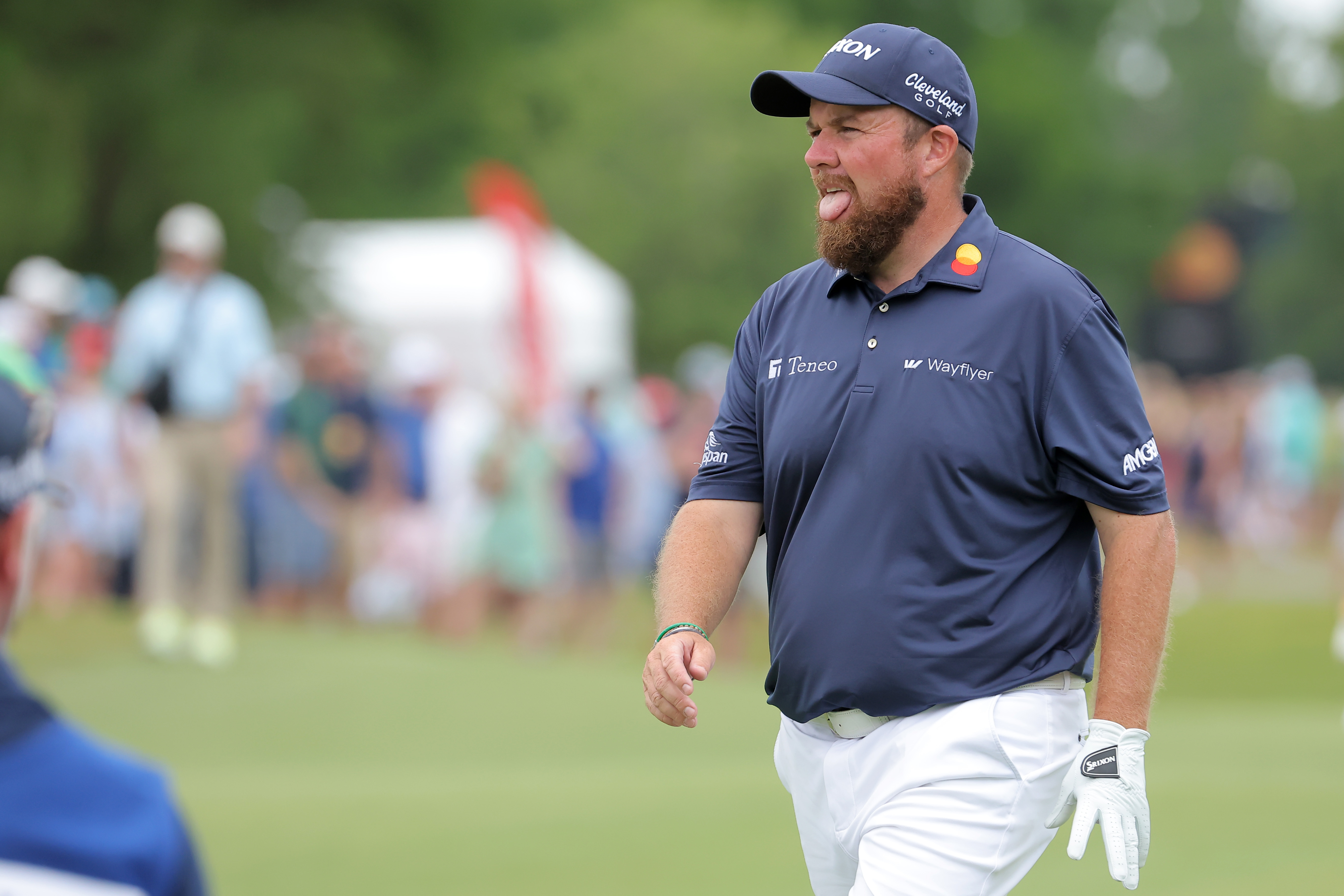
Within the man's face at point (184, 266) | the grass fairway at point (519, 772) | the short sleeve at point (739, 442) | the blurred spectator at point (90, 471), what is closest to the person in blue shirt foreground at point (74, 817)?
the short sleeve at point (739, 442)

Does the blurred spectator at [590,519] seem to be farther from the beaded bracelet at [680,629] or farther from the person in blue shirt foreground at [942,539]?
the person in blue shirt foreground at [942,539]

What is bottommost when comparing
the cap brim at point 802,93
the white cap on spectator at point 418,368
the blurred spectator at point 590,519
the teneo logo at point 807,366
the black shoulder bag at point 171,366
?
the blurred spectator at point 590,519

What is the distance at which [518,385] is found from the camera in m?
15.4

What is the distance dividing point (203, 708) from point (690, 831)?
356 centimetres

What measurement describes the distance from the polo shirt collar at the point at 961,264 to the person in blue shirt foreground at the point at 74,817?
2.24m

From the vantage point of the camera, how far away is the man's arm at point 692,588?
3.68 metres

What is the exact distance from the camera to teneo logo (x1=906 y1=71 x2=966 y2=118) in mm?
3812

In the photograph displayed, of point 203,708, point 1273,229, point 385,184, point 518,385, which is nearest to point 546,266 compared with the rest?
point 518,385

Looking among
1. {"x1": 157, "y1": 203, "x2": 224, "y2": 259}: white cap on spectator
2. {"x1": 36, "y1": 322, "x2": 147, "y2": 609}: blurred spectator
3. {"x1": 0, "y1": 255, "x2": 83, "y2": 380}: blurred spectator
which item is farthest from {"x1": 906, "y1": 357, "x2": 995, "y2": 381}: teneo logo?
{"x1": 36, "y1": 322, "x2": 147, "y2": 609}: blurred spectator

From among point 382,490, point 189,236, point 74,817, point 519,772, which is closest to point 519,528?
point 382,490

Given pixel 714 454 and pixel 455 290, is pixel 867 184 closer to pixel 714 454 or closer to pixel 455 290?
pixel 714 454

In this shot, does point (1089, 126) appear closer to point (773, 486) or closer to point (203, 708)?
point (203, 708)

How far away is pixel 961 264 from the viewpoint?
3.79 m

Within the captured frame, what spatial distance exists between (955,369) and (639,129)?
124 feet
